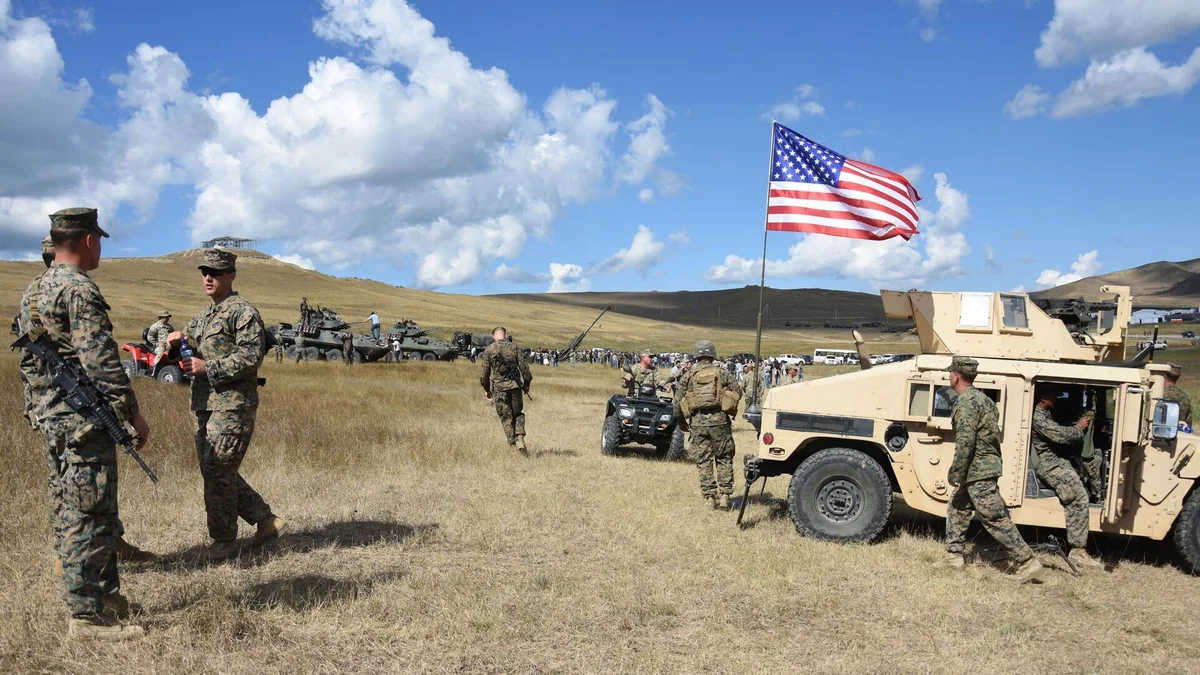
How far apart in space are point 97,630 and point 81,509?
613 millimetres

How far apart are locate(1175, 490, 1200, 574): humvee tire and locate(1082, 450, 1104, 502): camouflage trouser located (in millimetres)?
585

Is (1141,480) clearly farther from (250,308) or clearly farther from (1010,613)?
(250,308)

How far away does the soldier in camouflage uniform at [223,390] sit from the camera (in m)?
5.59

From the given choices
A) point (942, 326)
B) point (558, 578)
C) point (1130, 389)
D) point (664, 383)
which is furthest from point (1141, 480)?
point (664, 383)

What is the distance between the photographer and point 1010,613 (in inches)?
219

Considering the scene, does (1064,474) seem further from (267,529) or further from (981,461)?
(267,529)

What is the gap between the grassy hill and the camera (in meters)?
65.1

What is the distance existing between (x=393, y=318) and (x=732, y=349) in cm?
3276

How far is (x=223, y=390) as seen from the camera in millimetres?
5664

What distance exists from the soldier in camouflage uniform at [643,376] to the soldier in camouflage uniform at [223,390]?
828 cm

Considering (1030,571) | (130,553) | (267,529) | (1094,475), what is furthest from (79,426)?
(1094,475)

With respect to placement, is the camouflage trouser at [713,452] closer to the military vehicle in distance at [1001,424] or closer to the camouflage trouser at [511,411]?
the military vehicle in distance at [1001,424]

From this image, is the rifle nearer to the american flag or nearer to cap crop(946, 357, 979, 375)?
cap crop(946, 357, 979, 375)

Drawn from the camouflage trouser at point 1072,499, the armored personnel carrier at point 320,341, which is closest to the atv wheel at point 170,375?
the armored personnel carrier at point 320,341
